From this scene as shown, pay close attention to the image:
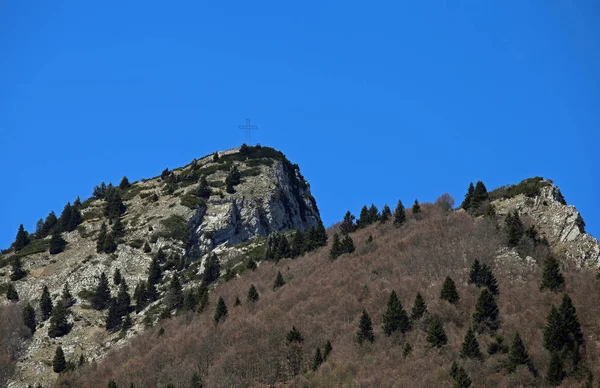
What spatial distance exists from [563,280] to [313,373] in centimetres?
2469

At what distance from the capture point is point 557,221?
87.6 meters

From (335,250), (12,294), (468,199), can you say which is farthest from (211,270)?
(468,199)

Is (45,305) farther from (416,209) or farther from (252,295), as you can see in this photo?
(416,209)

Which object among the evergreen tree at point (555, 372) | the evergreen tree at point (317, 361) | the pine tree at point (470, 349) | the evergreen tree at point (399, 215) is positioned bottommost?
the evergreen tree at point (555, 372)

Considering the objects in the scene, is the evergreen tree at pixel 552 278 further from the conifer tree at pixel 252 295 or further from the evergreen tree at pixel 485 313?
the conifer tree at pixel 252 295

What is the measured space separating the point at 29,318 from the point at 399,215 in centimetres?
4800

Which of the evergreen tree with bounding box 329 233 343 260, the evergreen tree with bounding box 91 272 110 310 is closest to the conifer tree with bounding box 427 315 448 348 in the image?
the evergreen tree with bounding box 329 233 343 260

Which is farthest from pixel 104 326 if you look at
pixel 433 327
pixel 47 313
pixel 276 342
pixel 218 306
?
pixel 433 327

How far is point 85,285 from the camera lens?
377 ft

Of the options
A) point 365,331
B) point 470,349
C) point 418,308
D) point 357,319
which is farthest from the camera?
point 357,319

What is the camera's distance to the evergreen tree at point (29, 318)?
104 meters

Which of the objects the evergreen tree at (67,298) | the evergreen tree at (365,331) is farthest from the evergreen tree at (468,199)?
the evergreen tree at (67,298)

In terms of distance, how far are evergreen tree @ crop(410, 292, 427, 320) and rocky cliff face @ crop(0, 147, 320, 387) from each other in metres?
37.4

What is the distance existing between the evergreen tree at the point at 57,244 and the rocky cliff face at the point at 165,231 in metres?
1.25
